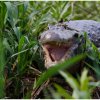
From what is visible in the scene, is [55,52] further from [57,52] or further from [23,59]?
[23,59]

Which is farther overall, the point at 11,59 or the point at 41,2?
the point at 41,2

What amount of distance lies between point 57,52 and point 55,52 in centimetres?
1

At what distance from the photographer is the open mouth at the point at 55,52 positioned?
1.59m

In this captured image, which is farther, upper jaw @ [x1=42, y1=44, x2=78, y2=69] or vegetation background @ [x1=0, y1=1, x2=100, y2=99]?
Answer: upper jaw @ [x1=42, y1=44, x2=78, y2=69]

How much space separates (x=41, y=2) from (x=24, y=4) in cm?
87

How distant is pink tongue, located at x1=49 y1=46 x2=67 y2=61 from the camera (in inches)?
62.8

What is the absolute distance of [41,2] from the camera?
3021mm

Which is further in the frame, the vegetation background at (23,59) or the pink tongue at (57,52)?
the pink tongue at (57,52)

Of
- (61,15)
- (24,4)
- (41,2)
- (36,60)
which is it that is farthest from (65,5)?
(36,60)

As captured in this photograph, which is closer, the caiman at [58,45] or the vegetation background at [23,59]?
the vegetation background at [23,59]

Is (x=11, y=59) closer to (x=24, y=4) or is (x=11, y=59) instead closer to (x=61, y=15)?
(x=24, y=4)

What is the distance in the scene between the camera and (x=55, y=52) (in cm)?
160

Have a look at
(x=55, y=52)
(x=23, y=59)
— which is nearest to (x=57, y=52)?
(x=55, y=52)

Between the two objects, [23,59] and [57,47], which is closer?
[23,59]
